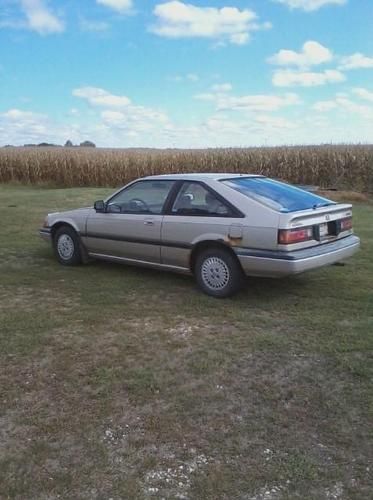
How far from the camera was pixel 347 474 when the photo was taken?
2.76 metres

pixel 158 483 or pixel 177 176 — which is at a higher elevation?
pixel 177 176

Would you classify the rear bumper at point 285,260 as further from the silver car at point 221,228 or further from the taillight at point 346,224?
the taillight at point 346,224

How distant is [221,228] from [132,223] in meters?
1.37

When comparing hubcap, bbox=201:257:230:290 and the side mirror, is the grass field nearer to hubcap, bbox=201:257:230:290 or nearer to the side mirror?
hubcap, bbox=201:257:230:290

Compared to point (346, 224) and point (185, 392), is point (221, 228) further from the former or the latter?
point (185, 392)

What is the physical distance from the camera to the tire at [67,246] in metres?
7.26

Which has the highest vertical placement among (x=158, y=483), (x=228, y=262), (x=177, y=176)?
(x=177, y=176)

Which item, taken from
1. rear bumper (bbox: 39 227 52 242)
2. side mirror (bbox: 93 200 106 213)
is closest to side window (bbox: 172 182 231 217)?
side mirror (bbox: 93 200 106 213)

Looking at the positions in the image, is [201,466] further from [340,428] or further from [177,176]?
[177,176]

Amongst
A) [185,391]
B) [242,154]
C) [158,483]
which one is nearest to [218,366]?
[185,391]

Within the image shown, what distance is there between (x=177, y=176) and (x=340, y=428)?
3857 millimetres

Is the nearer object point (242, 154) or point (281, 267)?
point (281, 267)

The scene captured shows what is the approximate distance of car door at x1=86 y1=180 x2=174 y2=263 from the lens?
20.6ft

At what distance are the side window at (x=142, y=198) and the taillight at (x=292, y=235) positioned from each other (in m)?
1.66
